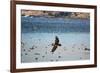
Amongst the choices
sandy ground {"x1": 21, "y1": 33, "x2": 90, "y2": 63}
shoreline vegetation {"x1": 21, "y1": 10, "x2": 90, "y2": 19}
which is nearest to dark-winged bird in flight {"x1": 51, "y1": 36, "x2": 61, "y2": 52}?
sandy ground {"x1": 21, "y1": 33, "x2": 90, "y2": 63}

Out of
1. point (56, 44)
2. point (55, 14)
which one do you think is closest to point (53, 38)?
point (56, 44)

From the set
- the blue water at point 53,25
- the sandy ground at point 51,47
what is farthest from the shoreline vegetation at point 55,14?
the sandy ground at point 51,47

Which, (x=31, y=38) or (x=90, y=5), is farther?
(x=90, y=5)

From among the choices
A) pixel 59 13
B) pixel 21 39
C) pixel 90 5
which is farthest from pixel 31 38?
pixel 90 5

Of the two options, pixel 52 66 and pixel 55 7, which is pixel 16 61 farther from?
pixel 55 7

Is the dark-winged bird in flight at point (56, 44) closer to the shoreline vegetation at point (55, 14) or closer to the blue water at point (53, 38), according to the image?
the blue water at point (53, 38)

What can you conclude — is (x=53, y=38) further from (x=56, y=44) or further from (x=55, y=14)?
(x=55, y=14)
